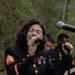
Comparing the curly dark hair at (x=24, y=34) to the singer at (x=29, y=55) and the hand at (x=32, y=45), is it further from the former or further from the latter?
the hand at (x=32, y=45)

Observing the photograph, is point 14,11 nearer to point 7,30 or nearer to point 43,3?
point 7,30

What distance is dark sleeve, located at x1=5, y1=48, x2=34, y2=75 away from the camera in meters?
3.33

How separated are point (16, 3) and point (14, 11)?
348 mm

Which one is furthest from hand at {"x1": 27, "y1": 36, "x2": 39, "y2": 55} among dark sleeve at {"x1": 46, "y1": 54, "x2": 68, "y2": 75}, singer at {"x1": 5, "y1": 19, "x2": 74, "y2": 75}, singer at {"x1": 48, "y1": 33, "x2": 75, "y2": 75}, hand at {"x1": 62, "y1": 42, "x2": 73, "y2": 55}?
singer at {"x1": 48, "y1": 33, "x2": 75, "y2": 75}

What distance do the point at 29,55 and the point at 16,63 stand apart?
0.14m

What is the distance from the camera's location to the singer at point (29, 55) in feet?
10.9

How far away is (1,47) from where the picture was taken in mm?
19594

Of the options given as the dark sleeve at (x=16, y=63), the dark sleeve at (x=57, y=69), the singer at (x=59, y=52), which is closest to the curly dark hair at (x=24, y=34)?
the dark sleeve at (x=16, y=63)

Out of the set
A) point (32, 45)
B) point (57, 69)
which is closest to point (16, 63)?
point (32, 45)

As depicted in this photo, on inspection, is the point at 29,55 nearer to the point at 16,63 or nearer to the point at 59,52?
the point at 16,63

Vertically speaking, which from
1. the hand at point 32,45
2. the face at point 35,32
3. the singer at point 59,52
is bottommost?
the singer at point 59,52

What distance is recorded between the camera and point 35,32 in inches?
133

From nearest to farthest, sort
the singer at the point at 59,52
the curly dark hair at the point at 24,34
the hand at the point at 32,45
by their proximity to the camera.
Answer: the hand at the point at 32,45 → the curly dark hair at the point at 24,34 → the singer at the point at 59,52

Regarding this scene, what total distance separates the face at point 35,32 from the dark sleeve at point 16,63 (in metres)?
0.20
